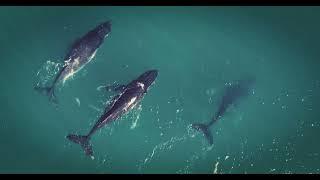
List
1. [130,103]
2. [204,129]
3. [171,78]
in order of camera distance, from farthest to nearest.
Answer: [171,78] < [204,129] < [130,103]

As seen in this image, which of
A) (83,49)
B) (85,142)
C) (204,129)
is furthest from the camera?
(204,129)

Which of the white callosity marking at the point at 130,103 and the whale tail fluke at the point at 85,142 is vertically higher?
the white callosity marking at the point at 130,103

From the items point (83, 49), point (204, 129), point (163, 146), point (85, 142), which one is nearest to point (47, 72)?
point (83, 49)

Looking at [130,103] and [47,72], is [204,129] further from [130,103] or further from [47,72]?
[47,72]

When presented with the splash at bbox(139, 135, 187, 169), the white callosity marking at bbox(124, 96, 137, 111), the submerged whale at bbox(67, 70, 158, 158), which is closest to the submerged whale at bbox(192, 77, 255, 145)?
the splash at bbox(139, 135, 187, 169)

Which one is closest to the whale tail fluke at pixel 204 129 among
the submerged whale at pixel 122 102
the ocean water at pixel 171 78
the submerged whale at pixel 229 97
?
the submerged whale at pixel 229 97

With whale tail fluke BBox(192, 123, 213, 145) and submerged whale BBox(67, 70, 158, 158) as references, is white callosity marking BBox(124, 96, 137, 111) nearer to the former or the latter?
submerged whale BBox(67, 70, 158, 158)

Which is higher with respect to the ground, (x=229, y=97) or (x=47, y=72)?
(x=47, y=72)

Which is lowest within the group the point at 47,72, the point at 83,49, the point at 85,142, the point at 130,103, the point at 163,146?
the point at 163,146

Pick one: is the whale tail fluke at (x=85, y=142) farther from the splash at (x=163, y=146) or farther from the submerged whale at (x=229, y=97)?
the splash at (x=163, y=146)
